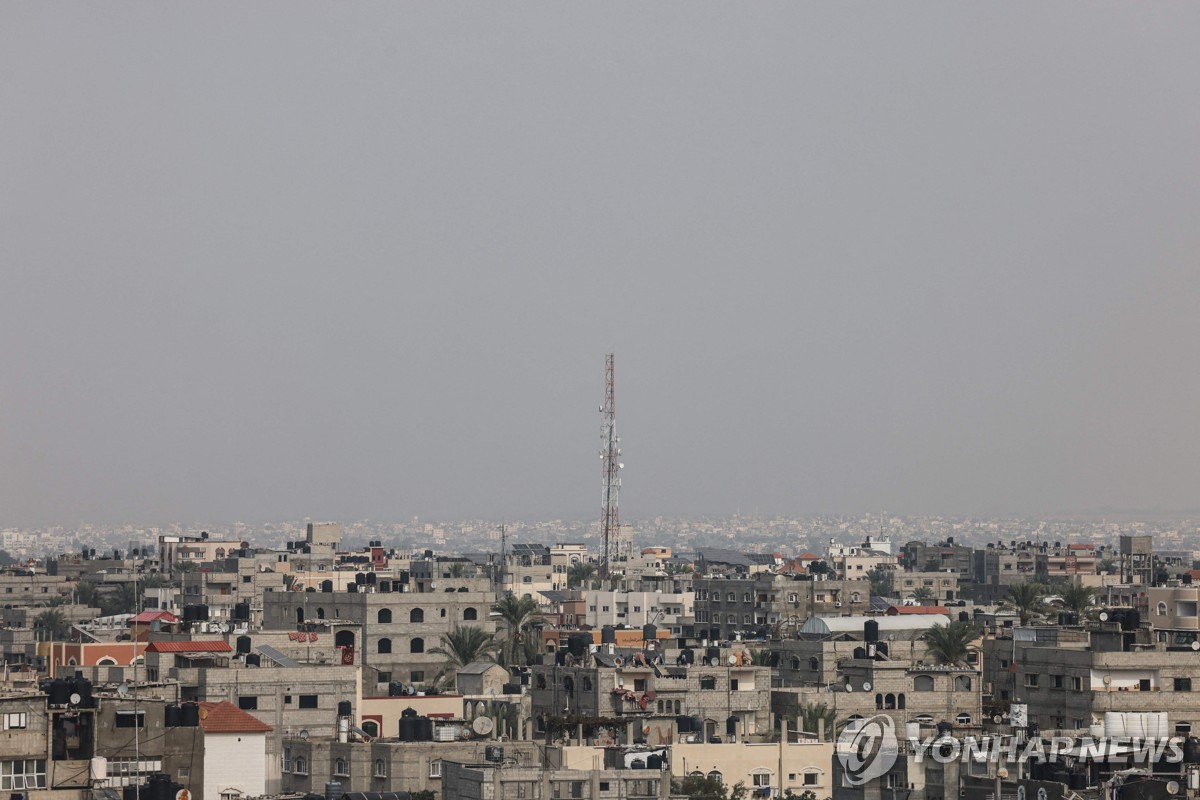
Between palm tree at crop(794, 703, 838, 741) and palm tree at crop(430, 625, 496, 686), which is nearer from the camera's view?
palm tree at crop(794, 703, 838, 741)

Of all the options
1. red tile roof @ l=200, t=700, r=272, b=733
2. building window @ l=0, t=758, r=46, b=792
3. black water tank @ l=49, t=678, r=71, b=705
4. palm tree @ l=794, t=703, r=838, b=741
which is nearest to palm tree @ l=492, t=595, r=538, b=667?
palm tree @ l=794, t=703, r=838, b=741

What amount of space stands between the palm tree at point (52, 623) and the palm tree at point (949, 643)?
7008 cm

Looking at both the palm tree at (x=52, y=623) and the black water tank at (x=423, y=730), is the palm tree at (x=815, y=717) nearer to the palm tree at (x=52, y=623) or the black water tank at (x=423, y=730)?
the black water tank at (x=423, y=730)

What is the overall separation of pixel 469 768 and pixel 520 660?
65.4m

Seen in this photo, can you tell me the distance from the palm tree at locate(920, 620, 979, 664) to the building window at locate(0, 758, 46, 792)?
61547 mm

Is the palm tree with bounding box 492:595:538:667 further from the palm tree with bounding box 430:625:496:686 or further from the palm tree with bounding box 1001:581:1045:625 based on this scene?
the palm tree with bounding box 1001:581:1045:625

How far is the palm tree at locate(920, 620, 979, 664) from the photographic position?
384ft

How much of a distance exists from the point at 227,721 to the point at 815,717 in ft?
109

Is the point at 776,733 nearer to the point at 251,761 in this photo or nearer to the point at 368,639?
the point at 251,761

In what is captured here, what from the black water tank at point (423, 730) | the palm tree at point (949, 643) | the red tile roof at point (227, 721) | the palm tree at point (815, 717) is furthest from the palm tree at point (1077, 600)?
the red tile roof at point (227, 721)

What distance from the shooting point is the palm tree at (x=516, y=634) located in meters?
132

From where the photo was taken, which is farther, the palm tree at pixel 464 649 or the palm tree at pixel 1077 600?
the palm tree at pixel 1077 600

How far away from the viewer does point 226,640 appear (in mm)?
105812

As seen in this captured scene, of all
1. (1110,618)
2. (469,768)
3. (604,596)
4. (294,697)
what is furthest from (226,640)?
(604,596)
